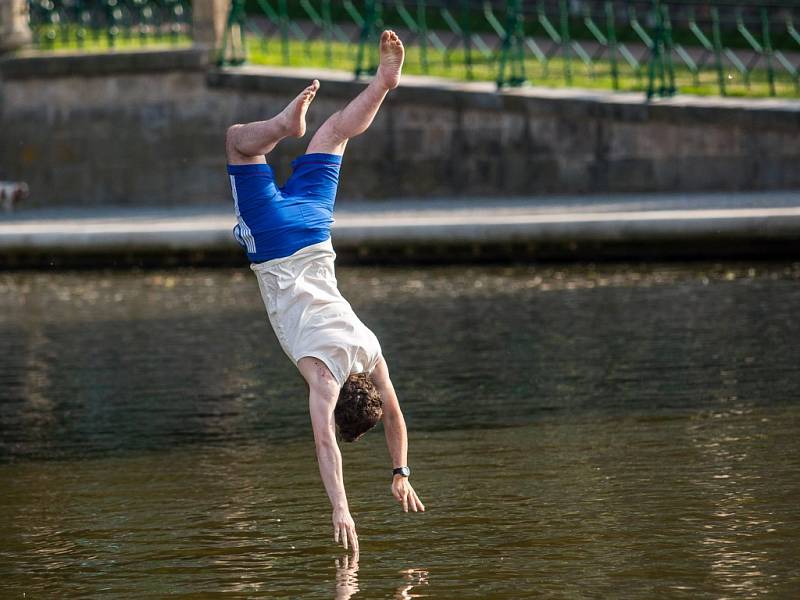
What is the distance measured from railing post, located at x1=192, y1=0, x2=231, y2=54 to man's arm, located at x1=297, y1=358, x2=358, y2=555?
52.0 ft

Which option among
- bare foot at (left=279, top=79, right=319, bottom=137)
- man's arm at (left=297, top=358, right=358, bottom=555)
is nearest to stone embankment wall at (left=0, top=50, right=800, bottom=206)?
bare foot at (left=279, top=79, right=319, bottom=137)

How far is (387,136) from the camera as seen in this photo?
2142 cm

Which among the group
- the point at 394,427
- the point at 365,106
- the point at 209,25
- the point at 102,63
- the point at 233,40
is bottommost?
the point at 394,427

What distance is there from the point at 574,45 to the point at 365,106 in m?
15.3

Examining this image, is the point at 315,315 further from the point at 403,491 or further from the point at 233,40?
the point at 233,40

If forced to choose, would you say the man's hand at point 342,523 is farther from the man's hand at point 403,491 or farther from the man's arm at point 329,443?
the man's hand at point 403,491

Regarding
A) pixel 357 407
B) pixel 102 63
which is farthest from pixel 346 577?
pixel 102 63

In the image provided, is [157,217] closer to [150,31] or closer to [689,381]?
[150,31]

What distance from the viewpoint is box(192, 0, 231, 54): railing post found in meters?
22.3

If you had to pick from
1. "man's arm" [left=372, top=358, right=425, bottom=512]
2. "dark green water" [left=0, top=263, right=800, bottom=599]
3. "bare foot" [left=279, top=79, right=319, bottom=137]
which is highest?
"bare foot" [left=279, top=79, right=319, bottom=137]

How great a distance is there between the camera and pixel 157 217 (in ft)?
66.3

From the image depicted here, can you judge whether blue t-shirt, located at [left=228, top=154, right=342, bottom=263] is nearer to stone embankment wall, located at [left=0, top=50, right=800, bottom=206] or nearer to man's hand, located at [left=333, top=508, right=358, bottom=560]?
man's hand, located at [left=333, top=508, right=358, bottom=560]

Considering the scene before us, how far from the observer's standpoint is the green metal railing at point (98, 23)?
23.2 m

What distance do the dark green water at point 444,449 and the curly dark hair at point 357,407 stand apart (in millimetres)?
596
